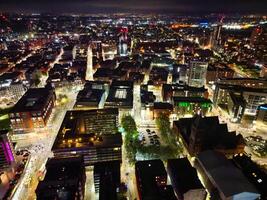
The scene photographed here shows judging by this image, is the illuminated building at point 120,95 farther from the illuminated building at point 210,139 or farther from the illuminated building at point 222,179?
the illuminated building at point 222,179

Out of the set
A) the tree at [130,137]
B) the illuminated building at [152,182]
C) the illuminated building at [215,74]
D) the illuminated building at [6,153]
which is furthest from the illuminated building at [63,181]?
the illuminated building at [215,74]

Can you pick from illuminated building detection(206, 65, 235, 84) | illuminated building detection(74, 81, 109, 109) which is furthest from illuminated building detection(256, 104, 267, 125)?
illuminated building detection(74, 81, 109, 109)

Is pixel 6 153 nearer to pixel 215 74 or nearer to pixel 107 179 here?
pixel 107 179

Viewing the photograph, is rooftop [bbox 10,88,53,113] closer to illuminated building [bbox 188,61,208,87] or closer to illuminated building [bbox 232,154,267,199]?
illuminated building [bbox 232,154,267,199]

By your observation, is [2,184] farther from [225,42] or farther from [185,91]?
[225,42]

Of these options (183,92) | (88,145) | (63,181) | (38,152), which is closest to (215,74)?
(183,92)

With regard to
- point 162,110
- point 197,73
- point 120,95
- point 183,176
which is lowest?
point 162,110
